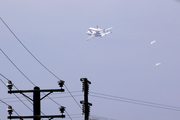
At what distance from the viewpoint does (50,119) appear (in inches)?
1265

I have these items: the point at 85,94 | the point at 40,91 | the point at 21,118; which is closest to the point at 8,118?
the point at 21,118

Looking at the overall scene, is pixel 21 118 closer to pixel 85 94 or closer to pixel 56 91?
pixel 56 91

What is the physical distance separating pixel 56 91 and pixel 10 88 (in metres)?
3.50

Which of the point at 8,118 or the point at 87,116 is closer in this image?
the point at 8,118

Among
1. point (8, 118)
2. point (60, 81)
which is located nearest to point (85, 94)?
point (60, 81)

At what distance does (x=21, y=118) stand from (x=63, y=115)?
3.26 meters

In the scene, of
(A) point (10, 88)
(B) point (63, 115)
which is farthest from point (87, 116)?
(A) point (10, 88)

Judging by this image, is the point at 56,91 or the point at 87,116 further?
the point at 87,116

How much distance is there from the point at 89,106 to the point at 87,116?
3.23 feet

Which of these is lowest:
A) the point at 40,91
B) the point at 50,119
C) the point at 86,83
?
the point at 50,119

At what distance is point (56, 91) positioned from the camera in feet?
107

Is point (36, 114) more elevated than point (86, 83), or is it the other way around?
point (86, 83)

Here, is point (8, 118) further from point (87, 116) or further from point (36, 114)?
point (87, 116)

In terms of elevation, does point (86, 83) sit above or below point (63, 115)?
above
